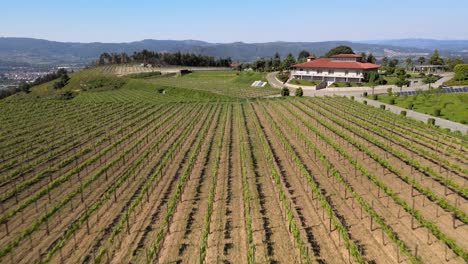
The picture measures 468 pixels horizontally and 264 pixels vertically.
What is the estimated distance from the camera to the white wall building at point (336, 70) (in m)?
83.6

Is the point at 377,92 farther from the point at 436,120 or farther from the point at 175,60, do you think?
the point at 175,60

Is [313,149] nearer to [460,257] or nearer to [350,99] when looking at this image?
[460,257]

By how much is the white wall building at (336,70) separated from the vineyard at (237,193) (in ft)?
A: 136

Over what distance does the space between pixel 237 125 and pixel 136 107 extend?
23.1 m

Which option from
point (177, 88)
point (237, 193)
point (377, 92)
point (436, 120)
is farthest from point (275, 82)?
point (237, 193)

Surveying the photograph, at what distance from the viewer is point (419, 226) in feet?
60.5

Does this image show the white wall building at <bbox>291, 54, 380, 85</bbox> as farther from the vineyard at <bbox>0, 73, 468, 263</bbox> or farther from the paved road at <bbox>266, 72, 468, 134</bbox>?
the vineyard at <bbox>0, 73, 468, 263</bbox>

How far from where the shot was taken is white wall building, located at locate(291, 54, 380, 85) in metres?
83.6

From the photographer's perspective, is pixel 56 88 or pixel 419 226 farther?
pixel 56 88

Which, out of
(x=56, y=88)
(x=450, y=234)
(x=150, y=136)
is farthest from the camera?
(x=56, y=88)

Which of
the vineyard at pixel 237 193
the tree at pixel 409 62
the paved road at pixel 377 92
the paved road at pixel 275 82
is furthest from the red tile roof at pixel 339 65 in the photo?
the vineyard at pixel 237 193

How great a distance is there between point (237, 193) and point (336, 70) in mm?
69408

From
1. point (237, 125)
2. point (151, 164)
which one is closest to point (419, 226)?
point (151, 164)

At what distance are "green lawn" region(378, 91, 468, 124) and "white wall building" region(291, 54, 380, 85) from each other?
23.4m
